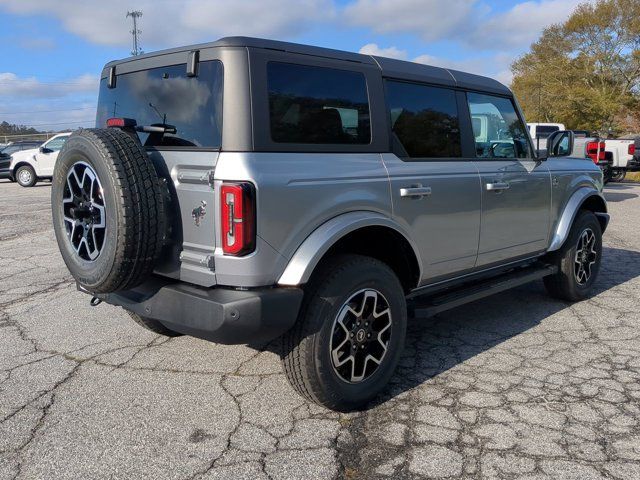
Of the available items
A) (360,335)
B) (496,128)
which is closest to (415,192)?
(360,335)

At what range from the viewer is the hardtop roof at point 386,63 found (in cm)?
291

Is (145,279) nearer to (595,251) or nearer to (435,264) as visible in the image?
(435,264)

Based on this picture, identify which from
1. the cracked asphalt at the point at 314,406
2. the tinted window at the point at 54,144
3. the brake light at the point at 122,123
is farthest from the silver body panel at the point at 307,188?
the tinted window at the point at 54,144

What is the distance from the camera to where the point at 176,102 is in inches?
123

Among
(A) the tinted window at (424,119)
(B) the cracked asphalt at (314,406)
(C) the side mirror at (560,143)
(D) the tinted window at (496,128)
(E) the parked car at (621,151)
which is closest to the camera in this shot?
(B) the cracked asphalt at (314,406)

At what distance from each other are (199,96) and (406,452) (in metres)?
2.10

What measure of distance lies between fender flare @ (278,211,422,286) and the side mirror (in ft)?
8.31

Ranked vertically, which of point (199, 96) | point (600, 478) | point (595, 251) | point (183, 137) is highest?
point (199, 96)

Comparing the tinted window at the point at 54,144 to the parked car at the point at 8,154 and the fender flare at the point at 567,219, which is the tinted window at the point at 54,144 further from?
the fender flare at the point at 567,219

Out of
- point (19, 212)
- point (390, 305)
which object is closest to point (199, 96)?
point (390, 305)

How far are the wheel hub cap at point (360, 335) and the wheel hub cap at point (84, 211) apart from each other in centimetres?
137

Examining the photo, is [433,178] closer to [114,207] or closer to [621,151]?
[114,207]

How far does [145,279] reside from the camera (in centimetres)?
302

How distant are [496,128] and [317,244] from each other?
2332 millimetres
